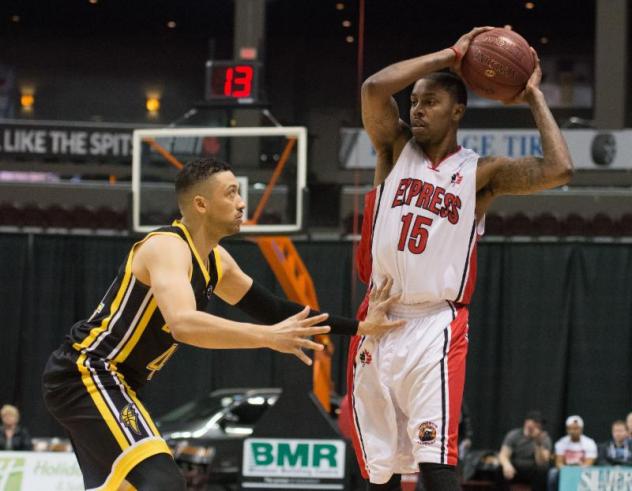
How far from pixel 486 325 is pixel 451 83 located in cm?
1175

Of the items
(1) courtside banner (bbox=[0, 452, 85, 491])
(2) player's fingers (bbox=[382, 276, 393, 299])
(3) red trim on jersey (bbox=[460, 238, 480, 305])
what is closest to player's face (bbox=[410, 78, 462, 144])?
(3) red trim on jersey (bbox=[460, 238, 480, 305])

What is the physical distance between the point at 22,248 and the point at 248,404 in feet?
16.9

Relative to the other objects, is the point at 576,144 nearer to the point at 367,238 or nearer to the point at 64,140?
the point at 64,140

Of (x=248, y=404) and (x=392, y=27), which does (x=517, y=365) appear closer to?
(x=248, y=404)

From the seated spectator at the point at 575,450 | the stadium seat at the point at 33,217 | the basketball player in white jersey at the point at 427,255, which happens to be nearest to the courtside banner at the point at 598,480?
the seated spectator at the point at 575,450

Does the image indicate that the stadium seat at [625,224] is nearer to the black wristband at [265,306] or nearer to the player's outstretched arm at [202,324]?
the black wristband at [265,306]

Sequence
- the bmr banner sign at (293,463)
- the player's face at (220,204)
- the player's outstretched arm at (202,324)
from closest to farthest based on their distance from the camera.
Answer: the player's outstretched arm at (202,324), the player's face at (220,204), the bmr banner sign at (293,463)

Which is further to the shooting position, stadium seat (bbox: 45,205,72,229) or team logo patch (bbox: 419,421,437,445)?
stadium seat (bbox: 45,205,72,229)

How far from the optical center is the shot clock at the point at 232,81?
1165cm

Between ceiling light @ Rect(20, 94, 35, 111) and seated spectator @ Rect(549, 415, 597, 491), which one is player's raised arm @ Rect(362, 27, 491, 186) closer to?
seated spectator @ Rect(549, 415, 597, 491)

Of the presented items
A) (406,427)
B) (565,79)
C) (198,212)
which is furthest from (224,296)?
(565,79)

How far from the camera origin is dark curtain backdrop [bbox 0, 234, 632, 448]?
15938 millimetres

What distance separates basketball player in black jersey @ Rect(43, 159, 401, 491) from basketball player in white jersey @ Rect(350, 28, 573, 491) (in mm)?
663

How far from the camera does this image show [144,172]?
38.0 feet
